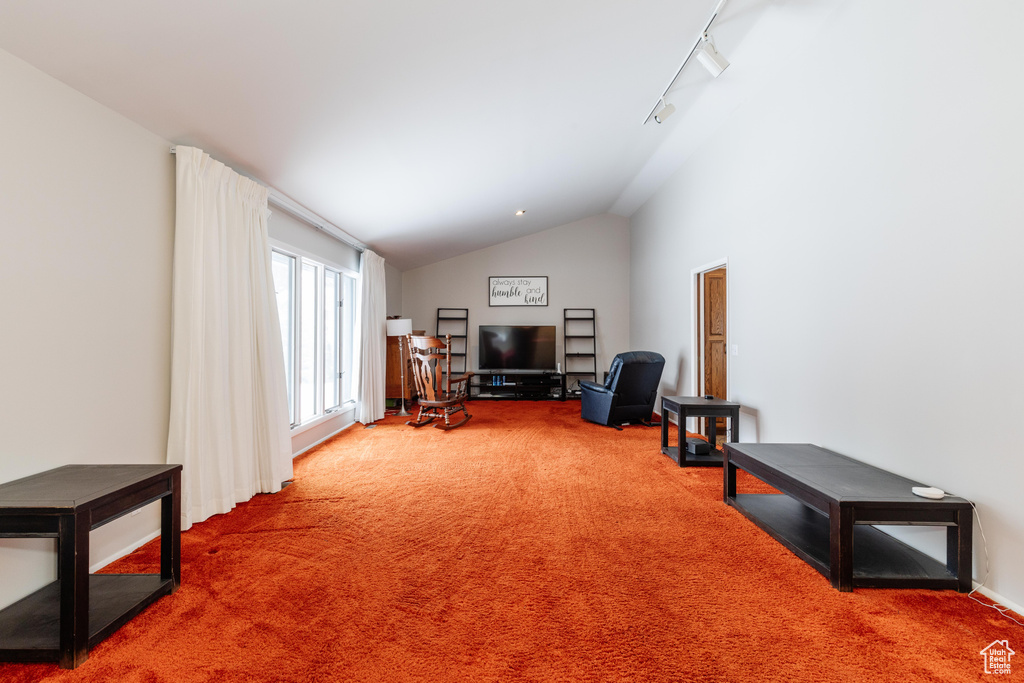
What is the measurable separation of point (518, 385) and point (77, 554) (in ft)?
20.2

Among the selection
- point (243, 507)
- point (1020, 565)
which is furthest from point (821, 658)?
point (243, 507)

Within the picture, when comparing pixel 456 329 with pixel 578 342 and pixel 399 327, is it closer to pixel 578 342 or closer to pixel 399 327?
pixel 399 327

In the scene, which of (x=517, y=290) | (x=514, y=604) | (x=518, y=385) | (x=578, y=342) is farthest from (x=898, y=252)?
(x=517, y=290)

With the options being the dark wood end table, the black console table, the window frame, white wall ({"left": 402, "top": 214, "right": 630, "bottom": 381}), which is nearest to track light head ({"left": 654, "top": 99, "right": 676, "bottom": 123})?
the dark wood end table

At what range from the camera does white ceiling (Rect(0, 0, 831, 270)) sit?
171cm

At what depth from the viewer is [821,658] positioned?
147cm

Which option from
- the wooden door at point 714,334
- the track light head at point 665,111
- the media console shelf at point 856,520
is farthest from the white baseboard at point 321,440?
the track light head at point 665,111

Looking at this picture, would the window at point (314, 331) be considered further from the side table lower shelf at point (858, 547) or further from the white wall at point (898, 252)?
the white wall at point (898, 252)

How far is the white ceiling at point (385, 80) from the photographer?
171cm

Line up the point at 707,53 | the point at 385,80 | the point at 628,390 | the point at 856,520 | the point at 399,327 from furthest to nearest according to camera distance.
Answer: the point at 399,327 < the point at 628,390 < the point at 707,53 < the point at 385,80 < the point at 856,520

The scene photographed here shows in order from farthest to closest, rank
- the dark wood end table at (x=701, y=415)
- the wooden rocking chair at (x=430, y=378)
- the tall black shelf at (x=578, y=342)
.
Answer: the tall black shelf at (x=578, y=342)
the wooden rocking chair at (x=430, y=378)
the dark wood end table at (x=701, y=415)

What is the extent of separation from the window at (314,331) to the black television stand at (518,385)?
2.60 metres

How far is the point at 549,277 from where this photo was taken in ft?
26.0

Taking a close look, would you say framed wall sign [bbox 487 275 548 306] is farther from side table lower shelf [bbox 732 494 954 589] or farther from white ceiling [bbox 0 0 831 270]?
side table lower shelf [bbox 732 494 954 589]
